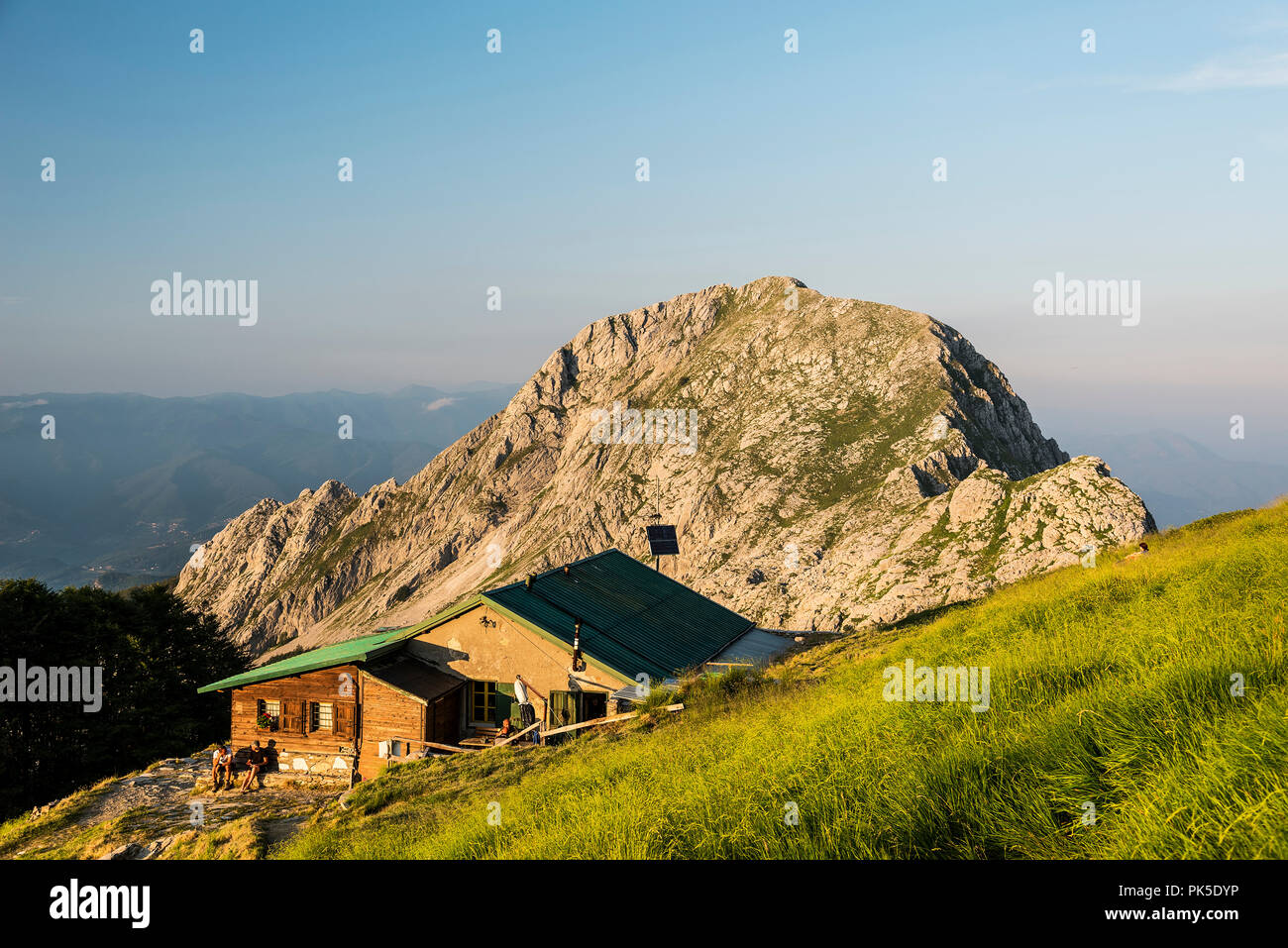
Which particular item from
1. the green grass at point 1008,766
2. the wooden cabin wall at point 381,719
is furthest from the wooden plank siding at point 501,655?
the green grass at point 1008,766

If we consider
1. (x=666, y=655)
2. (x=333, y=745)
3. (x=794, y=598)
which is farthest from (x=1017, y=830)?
(x=794, y=598)

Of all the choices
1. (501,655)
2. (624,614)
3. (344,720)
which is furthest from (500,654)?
(624,614)

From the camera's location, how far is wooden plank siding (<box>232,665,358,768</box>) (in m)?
29.2

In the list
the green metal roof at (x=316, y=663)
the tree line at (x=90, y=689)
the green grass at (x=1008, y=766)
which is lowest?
the tree line at (x=90, y=689)

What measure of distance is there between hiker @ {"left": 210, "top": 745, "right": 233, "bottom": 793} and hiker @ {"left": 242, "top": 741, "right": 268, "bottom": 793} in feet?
2.12

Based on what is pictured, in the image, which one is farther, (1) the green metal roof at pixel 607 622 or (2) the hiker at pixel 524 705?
(1) the green metal roof at pixel 607 622

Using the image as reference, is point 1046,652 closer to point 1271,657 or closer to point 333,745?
point 1271,657

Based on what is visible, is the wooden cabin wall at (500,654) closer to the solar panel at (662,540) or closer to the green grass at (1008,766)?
the green grass at (1008,766)

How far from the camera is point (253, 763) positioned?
28.8m

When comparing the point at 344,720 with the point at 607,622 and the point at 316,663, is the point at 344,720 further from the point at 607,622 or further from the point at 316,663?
the point at 607,622

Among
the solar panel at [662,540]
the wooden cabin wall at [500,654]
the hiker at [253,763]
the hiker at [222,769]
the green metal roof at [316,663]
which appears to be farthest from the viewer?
the solar panel at [662,540]

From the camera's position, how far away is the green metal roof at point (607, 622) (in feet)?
95.7

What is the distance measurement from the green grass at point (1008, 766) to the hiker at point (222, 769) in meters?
16.3

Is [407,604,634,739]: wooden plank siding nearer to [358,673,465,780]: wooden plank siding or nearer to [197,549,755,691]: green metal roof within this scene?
[197,549,755,691]: green metal roof
